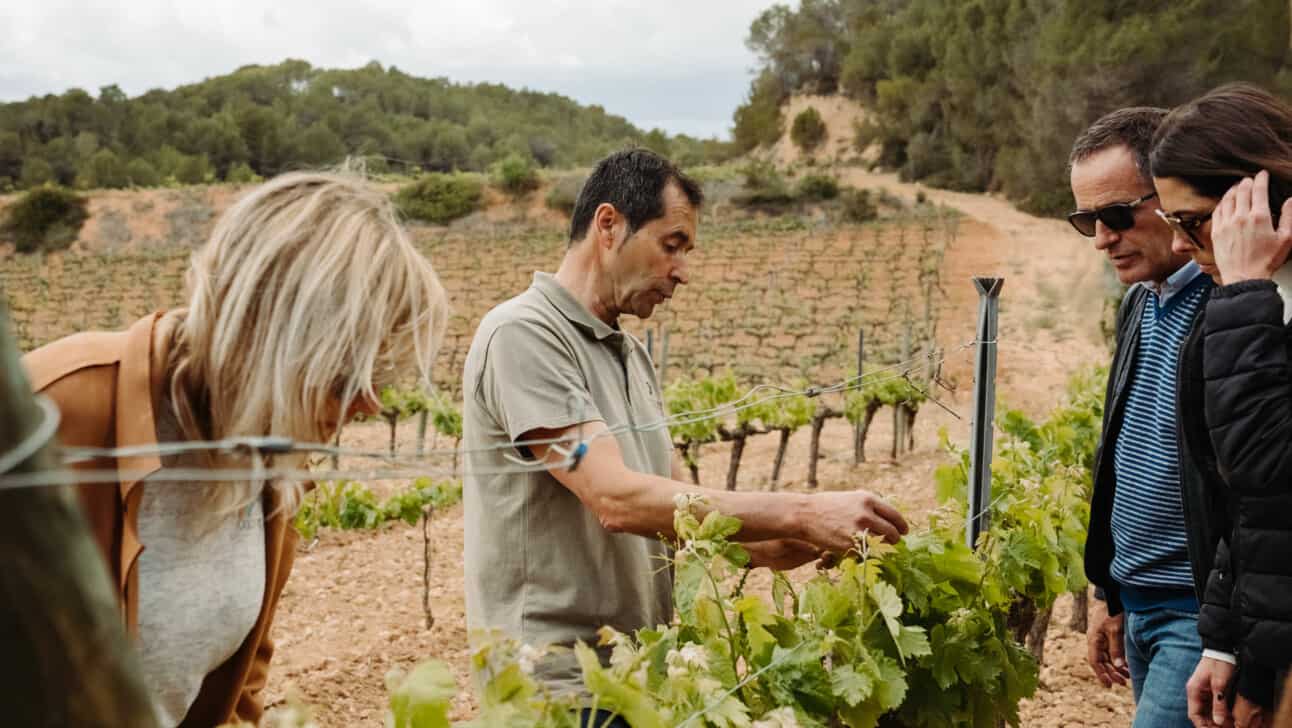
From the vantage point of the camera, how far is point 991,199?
37.4 metres

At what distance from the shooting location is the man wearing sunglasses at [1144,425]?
226cm

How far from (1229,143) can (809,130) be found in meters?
53.5

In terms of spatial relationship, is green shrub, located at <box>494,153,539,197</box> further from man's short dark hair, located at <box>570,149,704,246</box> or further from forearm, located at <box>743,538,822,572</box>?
forearm, located at <box>743,538,822,572</box>

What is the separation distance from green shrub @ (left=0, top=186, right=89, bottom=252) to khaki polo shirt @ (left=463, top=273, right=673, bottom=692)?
51165 mm

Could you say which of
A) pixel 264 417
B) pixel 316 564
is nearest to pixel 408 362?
pixel 264 417

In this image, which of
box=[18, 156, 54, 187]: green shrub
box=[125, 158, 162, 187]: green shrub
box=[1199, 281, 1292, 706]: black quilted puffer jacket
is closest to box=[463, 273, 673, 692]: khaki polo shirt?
box=[1199, 281, 1292, 706]: black quilted puffer jacket

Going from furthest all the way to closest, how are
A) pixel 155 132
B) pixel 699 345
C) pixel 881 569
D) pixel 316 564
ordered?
pixel 155 132 → pixel 699 345 → pixel 316 564 → pixel 881 569

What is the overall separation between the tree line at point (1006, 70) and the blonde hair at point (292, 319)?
27086mm

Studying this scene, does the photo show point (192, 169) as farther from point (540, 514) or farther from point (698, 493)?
point (698, 493)

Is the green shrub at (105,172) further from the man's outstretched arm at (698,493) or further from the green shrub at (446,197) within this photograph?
the man's outstretched arm at (698,493)

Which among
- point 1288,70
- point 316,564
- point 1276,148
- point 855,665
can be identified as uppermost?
point 1288,70

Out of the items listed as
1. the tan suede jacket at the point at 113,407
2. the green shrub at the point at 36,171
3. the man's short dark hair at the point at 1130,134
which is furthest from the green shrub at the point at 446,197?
the tan suede jacket at the point at 113,407

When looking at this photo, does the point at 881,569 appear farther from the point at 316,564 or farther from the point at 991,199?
the point at 991,199

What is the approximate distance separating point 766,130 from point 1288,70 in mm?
35579
